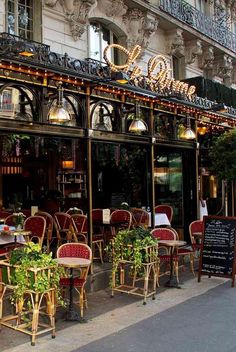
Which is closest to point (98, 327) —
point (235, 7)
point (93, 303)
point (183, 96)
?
point (93, 303)

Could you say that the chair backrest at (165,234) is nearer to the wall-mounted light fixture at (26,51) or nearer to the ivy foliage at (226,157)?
the ivy foliage at (226,157)

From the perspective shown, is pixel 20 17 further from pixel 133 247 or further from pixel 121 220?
pixel 133 247

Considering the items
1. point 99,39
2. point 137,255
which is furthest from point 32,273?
point 99,39

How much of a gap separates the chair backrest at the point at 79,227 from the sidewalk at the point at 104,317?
6.21 feet

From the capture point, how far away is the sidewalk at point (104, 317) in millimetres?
5740

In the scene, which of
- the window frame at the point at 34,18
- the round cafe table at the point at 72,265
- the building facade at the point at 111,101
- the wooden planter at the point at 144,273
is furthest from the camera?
the window frame at the point at 34,18

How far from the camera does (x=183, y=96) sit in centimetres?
1177

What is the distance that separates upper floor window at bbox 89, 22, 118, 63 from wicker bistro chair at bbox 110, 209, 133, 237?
4.81 metres

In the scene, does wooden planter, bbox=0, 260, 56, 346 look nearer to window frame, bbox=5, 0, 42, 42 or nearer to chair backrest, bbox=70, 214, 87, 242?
chair backrest, bbox=70, 214, 87, 242

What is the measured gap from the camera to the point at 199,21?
1741 centimetres

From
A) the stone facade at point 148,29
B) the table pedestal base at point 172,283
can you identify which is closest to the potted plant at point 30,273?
the table pedestal base at point 172,283

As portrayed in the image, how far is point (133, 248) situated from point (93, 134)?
282 cm

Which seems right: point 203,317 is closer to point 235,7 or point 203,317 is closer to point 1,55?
point 1,55

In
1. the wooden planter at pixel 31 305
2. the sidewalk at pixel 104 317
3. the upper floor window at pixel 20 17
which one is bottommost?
the sidewalk at pixel 104 317
